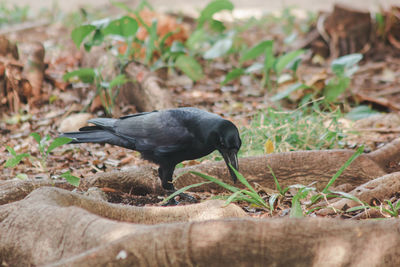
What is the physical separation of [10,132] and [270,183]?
2895mm

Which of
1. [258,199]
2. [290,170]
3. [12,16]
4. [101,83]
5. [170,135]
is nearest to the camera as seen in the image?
[258,199]

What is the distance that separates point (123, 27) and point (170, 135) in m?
2.39

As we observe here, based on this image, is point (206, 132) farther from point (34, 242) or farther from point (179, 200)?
point (34, 242)

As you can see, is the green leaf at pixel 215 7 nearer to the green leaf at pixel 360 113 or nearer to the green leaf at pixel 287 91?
the green leaf at pixel 287 91

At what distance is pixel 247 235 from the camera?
2.05m

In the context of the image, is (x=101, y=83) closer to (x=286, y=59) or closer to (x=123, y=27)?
(x=123, y=27)

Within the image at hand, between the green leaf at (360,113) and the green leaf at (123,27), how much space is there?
2445 mm

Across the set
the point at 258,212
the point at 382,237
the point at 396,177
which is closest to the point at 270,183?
the point at 258,212

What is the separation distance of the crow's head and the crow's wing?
0.90 feet

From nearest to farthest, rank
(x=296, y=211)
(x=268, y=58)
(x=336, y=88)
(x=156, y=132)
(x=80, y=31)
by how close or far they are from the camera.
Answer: (x=296, y=211), (x=156, y=132), (x=80, y=31), (x=336, y=88), (x=268, y=58)

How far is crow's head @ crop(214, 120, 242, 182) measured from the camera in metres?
3.20

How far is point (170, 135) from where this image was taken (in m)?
3.54

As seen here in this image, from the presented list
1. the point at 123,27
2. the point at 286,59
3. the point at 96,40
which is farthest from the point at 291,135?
the point at 96,40

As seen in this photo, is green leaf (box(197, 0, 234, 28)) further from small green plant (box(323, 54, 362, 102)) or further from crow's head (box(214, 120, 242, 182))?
crow's head (box(214, 120, 242, 182))
